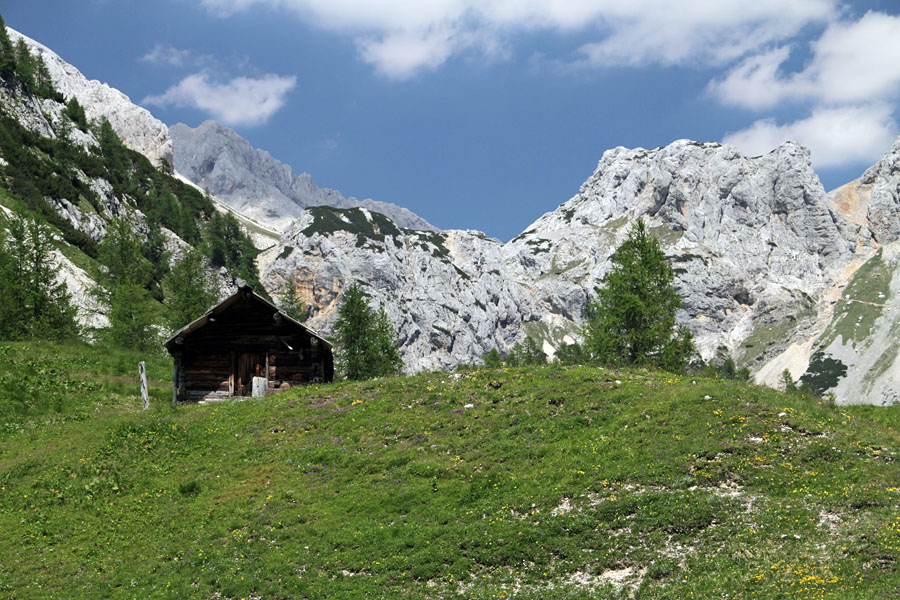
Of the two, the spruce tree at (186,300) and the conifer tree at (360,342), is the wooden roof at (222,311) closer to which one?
the conifer tree at (360,342)

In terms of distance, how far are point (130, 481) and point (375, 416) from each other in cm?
1005

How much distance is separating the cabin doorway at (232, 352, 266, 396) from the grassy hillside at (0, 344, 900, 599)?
6.88 meters

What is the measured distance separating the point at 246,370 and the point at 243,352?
1.12 metres

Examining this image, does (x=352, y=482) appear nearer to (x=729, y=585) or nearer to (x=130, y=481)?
(x=130, y=481)

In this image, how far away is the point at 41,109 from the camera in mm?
122688

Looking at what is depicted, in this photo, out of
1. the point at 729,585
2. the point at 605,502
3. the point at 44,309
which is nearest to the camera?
the point at 729,585

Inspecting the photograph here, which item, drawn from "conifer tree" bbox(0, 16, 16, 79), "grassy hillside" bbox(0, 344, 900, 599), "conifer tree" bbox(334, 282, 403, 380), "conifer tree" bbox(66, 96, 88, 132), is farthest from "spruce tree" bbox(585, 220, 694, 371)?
"conifer tree" bbox(66, 96, 88, 132)

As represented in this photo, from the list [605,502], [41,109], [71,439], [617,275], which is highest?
[41,109]

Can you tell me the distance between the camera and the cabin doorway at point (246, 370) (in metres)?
36.3

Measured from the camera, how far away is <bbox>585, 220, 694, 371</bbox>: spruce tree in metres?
41.6

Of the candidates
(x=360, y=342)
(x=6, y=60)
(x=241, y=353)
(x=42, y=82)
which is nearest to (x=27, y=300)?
(x=241, y=353)

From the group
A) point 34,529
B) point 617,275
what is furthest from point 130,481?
point 617,275

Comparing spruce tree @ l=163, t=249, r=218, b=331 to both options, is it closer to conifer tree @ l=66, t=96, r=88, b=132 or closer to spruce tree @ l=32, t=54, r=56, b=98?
spruce tree @ l=32, t=54, r=56, b=98

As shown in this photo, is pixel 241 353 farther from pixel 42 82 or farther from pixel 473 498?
pixel 42 82
